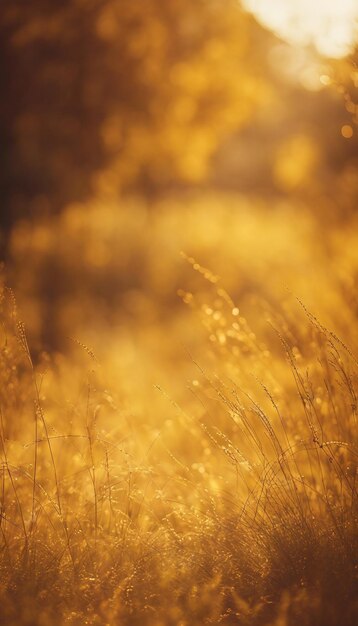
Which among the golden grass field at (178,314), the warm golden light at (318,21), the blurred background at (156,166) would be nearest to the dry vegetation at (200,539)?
the golden grass field at (178,314)

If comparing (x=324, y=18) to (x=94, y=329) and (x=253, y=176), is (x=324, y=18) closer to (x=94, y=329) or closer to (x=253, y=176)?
(x=94, y=329)

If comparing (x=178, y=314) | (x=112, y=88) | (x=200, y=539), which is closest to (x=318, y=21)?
(x=200, y=539)

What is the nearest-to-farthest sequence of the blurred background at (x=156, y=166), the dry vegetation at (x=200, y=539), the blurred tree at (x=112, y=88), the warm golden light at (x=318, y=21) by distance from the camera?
the dry vegetation at (x=200, y=539), the warm golden light at (x=318, y=21), the blurred background at (x=156, y=166), the blurred tree at (x=112, y=88)

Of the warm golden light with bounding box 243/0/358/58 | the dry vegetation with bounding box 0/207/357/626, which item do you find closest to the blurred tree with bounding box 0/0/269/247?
the warm golden light with bounding box 243/0/358/58

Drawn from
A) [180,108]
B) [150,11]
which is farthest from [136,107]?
[150,11]

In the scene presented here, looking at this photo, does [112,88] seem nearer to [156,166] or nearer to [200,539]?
[156,166]

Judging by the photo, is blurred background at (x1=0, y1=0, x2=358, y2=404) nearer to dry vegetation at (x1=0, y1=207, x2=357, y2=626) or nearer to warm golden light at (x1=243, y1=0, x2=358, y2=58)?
warm golden light at (x1=243, y1=0, x2=358, y2=58)

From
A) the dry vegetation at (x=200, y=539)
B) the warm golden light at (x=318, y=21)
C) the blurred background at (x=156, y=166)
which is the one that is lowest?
the blurred background at (x=156, y=166)

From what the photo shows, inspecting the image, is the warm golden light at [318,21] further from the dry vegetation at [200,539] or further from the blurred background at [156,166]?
the dry vegetation at [200,539]

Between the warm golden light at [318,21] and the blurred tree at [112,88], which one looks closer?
the warm golden light at [318,21]
